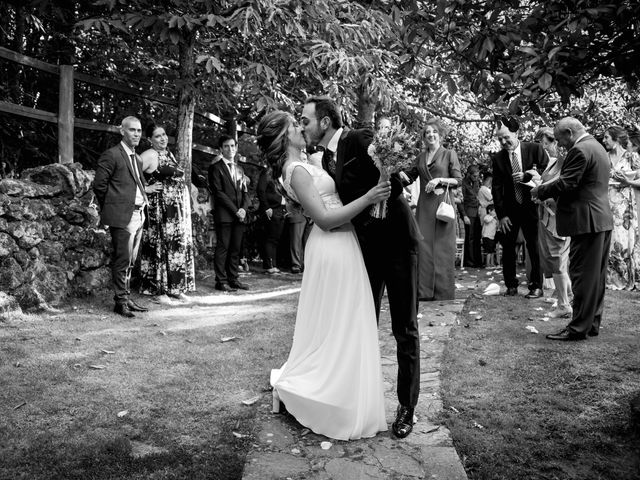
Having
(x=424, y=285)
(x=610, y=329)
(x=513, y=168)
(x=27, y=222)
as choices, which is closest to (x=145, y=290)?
(x=27, y=222)

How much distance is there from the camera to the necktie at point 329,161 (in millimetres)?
4238

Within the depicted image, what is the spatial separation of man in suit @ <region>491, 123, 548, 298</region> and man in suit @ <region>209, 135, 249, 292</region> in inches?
163

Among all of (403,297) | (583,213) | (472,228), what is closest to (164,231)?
(583,213)

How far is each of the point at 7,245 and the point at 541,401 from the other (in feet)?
19.9

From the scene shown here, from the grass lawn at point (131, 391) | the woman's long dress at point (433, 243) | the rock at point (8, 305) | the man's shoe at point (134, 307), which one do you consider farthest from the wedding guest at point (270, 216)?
the rock at point (8, 305)

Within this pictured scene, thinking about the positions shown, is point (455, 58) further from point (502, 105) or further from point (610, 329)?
point (610, 329)

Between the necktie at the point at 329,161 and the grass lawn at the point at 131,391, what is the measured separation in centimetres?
187

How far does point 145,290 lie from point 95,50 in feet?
14.0

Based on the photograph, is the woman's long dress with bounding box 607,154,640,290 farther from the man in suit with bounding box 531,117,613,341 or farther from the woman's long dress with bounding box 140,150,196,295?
the woman's long dress with bounding box 140,150,196,295

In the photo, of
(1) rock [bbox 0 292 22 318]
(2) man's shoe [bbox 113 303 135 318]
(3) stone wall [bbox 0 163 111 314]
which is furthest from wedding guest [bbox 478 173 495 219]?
(1) rock [bbox 0 292 22 318]

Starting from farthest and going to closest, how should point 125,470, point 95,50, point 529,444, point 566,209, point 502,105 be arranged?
point 95,50 < point 566,209 < point 502,105 < point 529,444 < point 125,470

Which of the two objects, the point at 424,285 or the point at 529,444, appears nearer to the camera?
the point at 529,444

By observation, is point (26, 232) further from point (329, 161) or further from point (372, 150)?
point (372, 150)

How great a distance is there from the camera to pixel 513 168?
905 centimetres
